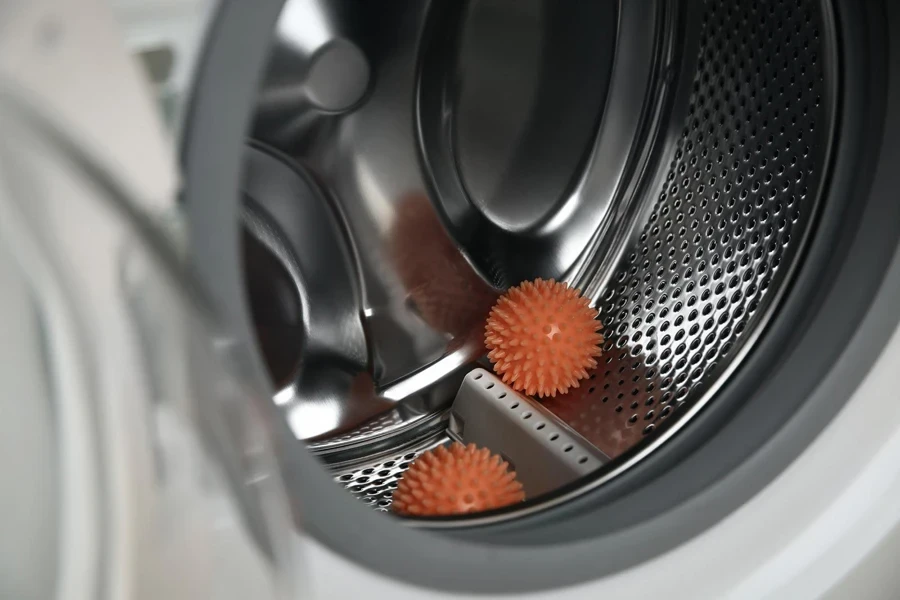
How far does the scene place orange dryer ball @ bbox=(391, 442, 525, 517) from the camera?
591mm

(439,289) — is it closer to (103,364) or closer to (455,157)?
(455,157)

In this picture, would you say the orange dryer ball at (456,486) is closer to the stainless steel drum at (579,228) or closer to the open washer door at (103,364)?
the stainless steel drum at (579,228)

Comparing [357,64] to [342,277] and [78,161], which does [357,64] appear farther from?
[78,161]

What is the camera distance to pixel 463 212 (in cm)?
85

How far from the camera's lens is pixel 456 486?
0.59m

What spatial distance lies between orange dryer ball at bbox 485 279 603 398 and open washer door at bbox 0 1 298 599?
1.40 feet

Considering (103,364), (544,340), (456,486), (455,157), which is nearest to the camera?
(103,364)

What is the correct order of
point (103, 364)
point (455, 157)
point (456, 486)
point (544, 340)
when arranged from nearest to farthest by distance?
point (103, 364) < point (456, 486) < point (544, 340) < point (455, 157)

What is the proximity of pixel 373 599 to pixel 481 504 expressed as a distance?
0.20m

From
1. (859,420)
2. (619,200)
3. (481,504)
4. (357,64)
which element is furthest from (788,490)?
(357,64)

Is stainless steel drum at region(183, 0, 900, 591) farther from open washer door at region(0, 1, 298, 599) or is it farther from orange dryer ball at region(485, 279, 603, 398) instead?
open washer door at region(0, 1, 298, 599)

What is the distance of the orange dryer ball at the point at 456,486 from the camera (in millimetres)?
591

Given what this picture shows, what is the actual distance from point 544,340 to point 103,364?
49 cm

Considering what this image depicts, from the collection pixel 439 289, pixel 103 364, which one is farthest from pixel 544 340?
pixel 103 364
